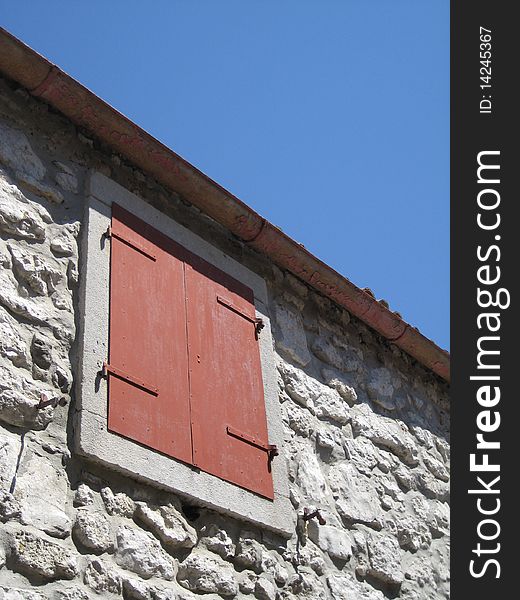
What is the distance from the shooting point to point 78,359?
12.9ft

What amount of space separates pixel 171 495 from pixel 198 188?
1.66 meters

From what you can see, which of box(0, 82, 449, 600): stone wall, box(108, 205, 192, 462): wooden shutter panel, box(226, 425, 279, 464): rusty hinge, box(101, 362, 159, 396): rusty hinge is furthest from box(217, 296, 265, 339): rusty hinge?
box(101, 362, 159, 396): rusty hinge

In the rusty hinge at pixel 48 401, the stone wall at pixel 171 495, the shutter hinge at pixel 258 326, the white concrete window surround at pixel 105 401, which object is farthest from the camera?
the shutter hinge at pixel 258 326

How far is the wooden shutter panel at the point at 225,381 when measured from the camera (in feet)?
14.3

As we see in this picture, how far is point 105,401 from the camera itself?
3896 mm

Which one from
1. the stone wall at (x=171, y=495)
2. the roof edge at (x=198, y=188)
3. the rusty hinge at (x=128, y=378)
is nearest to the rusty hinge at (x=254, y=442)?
the stone wall at (x=171, y=495)

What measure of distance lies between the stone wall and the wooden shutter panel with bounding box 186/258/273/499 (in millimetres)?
223

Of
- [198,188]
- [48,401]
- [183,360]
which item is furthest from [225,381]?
[48,401]

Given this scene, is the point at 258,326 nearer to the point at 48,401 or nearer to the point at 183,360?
the point at 183,360

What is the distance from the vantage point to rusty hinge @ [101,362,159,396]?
3978 millimetres

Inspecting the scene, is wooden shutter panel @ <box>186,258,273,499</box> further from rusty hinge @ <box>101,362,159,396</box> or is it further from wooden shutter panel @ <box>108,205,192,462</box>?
rusty hinge @ <box>101,362,159,396</box>

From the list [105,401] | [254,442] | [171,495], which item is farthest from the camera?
[254,442]

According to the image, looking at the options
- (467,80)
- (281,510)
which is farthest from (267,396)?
(467,80)

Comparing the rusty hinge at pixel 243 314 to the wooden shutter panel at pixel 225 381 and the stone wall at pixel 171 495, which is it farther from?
the stone wall at pixel 171 495
